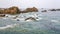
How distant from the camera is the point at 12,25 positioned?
2.22 metres

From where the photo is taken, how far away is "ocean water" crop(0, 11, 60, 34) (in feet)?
7.04

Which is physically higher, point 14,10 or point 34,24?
point 14,10

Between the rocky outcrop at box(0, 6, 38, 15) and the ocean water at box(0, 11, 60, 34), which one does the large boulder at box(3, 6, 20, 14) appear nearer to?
the rocky outcrop at box(0, 6, 38, 15)

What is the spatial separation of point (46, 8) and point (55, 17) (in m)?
0.27

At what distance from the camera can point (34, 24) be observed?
2.24m

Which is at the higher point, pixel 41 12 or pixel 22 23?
pixel 41 12

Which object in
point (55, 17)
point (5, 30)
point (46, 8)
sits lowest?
point (5, 30)

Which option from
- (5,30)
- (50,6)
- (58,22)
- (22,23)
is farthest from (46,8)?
(5,30)

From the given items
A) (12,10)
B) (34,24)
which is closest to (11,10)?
(12,10)

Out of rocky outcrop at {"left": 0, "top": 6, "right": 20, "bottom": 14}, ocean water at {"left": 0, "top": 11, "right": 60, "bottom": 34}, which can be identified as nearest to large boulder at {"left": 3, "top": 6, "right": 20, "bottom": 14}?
rocky outcrop at {"left": 0, "top": 6, "right": 20, "bottom": 14}

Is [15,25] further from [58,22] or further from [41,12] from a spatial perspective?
[58,22]

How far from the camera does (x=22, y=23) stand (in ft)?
7.41

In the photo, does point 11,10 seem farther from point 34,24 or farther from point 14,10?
point 34,24

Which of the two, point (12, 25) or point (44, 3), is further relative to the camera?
point (44, 3)
